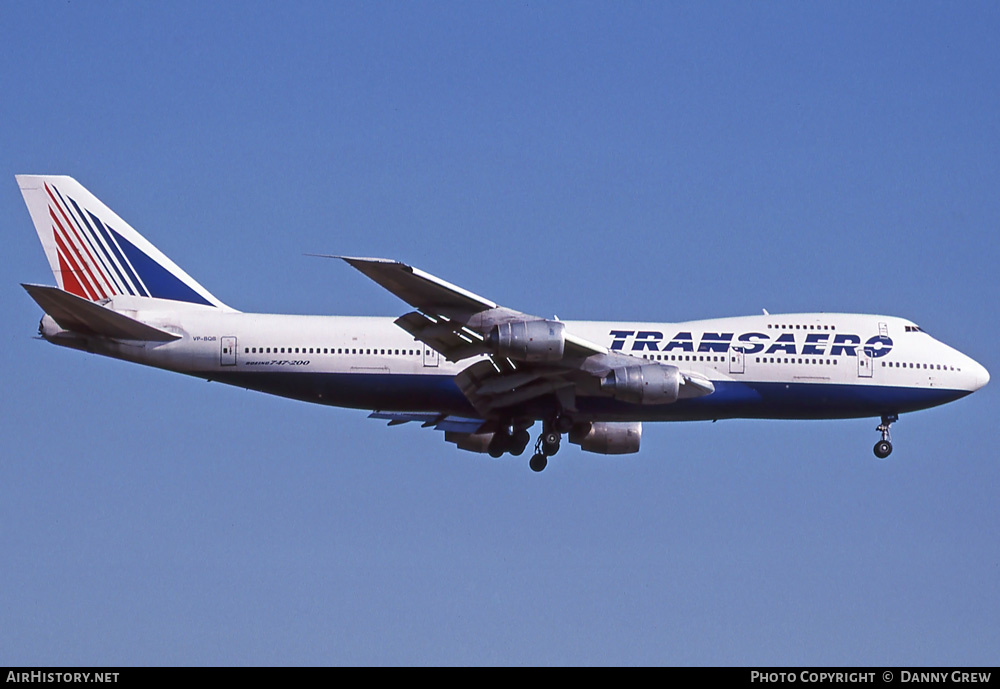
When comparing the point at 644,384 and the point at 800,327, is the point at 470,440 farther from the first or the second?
the point at 800,327

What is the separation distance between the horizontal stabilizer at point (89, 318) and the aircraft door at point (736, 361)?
1497 cm

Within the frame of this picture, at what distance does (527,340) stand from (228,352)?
28.5 ft

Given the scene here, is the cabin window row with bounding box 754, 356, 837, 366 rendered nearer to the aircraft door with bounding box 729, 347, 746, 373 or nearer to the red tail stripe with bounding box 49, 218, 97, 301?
the aircraft door with bounding box 729, 347, 746, 373

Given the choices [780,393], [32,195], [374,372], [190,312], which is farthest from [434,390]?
[32,195]

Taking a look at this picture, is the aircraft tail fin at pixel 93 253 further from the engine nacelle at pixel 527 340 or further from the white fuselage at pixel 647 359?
the engine nacelle at pixel 527 340

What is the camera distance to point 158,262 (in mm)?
38344

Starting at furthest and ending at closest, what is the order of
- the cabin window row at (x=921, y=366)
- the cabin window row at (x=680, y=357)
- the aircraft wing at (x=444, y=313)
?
the cabin window row at (x=921, y=366) < the cabin window row at (x=680, y=357) < the aircraft wing at (x=444, y=313)

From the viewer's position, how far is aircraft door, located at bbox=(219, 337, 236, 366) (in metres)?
35.9

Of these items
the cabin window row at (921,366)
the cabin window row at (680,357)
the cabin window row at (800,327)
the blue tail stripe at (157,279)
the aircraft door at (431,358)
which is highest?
the blue tail stripe at (157,279)

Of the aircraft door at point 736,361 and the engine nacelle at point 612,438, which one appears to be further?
the engine nacelle at point 612,438

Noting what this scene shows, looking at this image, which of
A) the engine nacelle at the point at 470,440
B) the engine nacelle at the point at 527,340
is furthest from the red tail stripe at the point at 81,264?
the engine nacelle at the point at 527,340

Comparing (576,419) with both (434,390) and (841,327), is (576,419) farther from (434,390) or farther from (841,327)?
(841,327)

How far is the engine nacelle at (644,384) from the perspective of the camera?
33.9m
